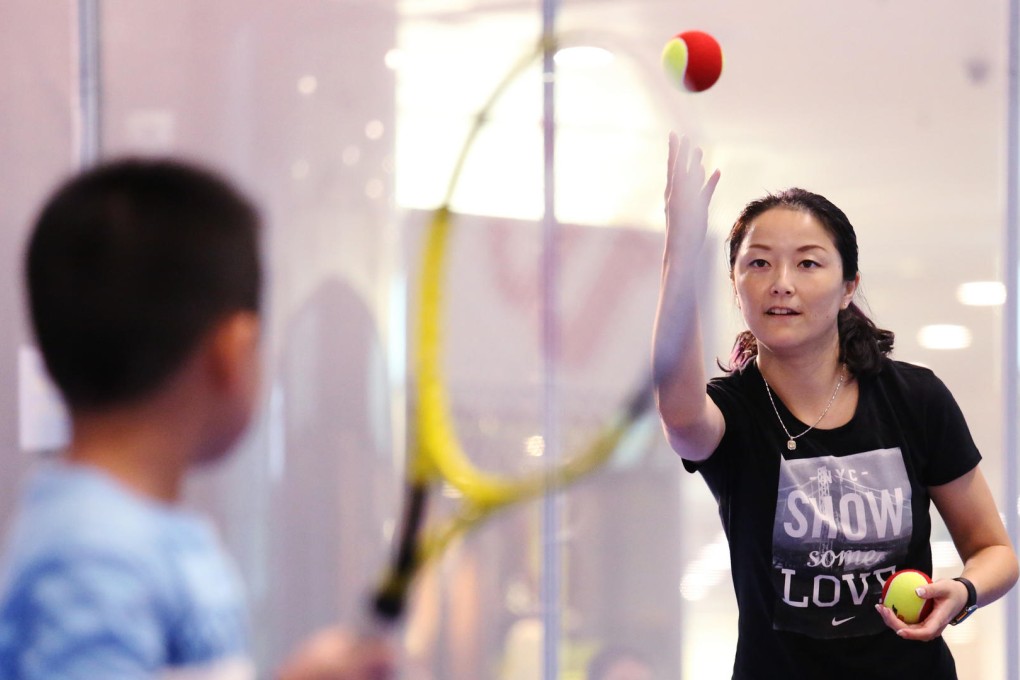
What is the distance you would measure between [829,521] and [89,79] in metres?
2.50

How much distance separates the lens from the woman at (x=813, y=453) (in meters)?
1.54

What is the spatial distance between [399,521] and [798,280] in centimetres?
211

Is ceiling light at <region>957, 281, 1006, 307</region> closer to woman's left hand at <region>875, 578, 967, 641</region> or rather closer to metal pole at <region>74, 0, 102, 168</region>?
woman's left hand at <region>875, 578, 967, 641</region>

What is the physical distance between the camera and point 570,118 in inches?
140

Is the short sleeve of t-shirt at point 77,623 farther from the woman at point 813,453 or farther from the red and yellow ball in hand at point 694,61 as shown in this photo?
the red and yellow ball in hand at point 694,61

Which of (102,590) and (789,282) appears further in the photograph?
(789,282)

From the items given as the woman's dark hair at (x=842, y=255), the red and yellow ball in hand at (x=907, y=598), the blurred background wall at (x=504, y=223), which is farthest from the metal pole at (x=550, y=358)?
the red and yellow ball in hand at (x=907, y=598)

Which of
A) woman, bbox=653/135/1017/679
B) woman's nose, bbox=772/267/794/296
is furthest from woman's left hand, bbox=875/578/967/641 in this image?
woman's nose, bbox=772/267/794/296

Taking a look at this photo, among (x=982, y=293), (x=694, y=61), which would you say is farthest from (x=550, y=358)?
(x=694, y=61)

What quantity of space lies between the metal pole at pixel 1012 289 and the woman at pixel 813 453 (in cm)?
163

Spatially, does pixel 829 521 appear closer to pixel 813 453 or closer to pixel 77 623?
pixel 813 453

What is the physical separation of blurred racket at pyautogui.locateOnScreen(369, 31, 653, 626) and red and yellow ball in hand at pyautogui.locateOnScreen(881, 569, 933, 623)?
2.52 feet

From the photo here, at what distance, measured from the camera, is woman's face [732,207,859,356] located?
1.67m

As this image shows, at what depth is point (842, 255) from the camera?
1746 mm
